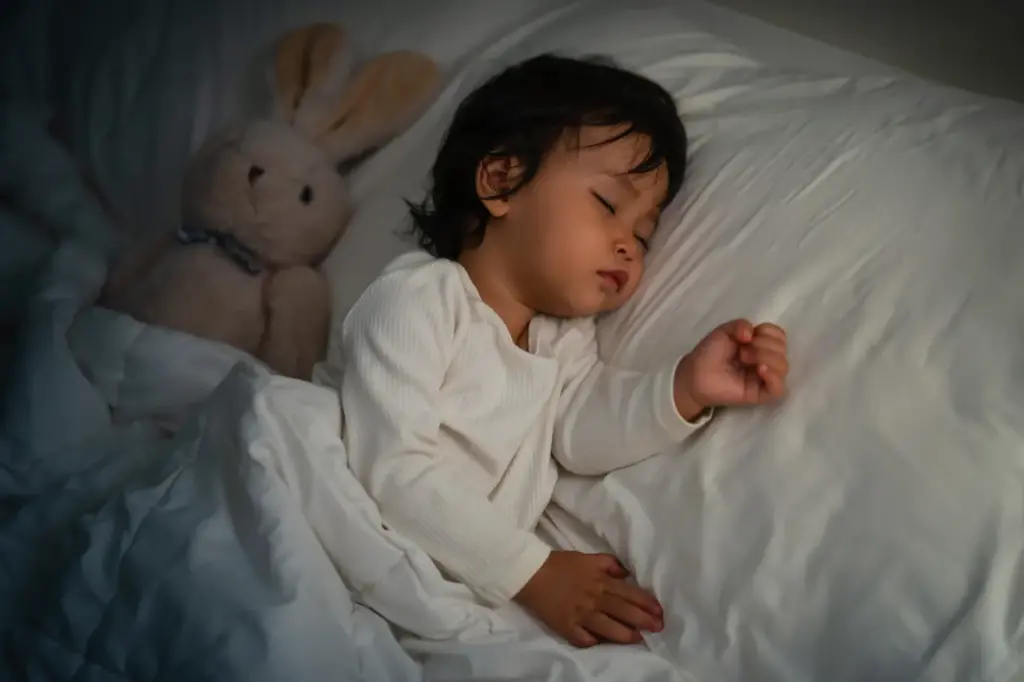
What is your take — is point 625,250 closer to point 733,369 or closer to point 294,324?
point 733,369

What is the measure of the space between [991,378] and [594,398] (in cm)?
36

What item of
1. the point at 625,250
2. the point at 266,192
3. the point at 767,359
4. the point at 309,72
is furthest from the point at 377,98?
the point at 767,359

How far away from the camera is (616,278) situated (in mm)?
868

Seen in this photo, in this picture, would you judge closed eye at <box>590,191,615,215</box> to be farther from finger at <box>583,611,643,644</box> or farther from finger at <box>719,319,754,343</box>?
finger at <box>583,611,643,644</box>

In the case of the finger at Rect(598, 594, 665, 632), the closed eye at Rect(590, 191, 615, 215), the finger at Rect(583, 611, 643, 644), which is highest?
the closed eye at Rect(590, 191, 615, 215)

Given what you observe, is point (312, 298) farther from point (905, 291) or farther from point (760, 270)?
point (905, 291)

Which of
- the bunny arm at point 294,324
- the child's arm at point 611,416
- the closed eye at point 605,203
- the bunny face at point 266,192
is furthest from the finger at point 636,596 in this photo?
the bunny face at point 266,192

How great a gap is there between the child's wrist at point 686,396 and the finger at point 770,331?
7 centimetres

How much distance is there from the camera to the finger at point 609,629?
0.71m

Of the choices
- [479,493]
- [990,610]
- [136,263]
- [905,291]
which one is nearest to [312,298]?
[136,263]

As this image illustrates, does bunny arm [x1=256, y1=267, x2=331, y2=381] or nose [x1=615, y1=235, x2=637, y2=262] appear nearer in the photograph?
nose [x1=615, y1=235, x2=637, y2=262]

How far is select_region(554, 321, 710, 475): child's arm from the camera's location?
0.78 m

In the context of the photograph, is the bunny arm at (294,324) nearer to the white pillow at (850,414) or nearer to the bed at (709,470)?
the bed at (709,470)

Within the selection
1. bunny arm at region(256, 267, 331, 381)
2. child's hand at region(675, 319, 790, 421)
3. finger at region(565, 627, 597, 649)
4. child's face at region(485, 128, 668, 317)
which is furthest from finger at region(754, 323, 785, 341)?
bunny arm at region(256, 267, 331, 381)
